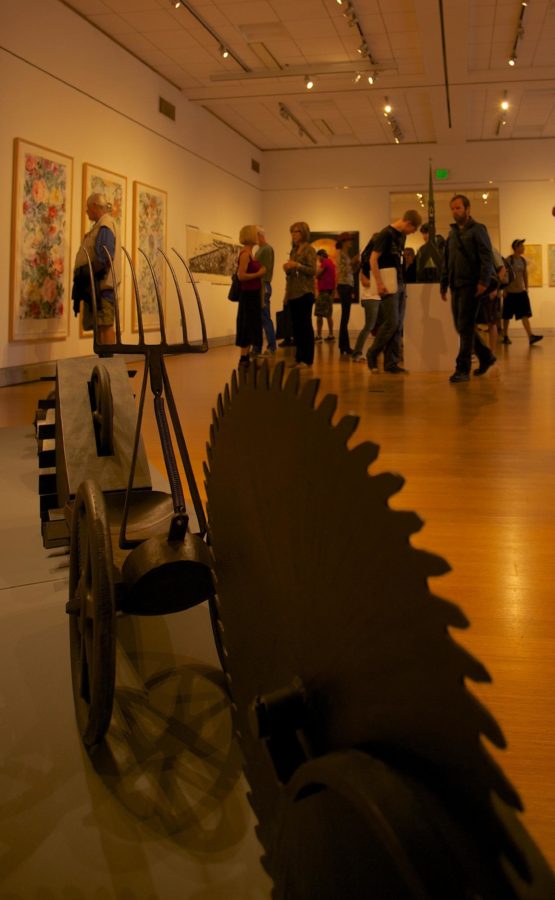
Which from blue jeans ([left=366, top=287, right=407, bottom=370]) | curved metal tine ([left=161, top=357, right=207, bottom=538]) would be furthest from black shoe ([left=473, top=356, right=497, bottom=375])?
curved metal tine ([left=161, top=357, right=207, bottom=538])

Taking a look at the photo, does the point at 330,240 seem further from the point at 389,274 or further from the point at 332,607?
the point at 332,607

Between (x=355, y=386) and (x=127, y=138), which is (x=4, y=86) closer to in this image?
(x=127, y=138)

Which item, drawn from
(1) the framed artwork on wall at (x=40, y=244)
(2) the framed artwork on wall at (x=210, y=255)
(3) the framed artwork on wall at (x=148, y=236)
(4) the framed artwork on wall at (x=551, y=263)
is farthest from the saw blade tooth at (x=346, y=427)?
(4) the framed artwork on wall at (x=551, y=263)

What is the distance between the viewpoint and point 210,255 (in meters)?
17.3

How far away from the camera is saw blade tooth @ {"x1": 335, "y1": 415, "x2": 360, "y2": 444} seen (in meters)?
0.79

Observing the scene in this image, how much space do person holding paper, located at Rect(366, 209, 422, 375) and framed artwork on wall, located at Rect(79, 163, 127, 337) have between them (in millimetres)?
3744

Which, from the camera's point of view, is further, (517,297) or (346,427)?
(517,297)

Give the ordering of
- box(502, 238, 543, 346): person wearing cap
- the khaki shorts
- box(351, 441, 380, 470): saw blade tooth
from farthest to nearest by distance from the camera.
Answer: box(502, 238, 543, 346): person wearing cap < the khaki shorts < box(351, 441, 380, 470): saw blade tooth

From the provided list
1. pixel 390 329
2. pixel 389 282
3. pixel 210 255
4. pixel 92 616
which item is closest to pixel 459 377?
pixel 390 329

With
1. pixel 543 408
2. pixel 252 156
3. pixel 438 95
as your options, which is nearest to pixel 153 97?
pixel 438 95

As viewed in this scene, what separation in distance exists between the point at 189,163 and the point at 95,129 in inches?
169

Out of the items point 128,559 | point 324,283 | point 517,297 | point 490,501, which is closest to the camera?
point 128,559

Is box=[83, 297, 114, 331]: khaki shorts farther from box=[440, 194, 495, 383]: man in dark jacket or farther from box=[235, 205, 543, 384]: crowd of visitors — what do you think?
box=[440, 194, 495, 383]: man in dark jacket

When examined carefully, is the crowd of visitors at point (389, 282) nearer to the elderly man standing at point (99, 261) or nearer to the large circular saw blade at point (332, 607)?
A: the elderly man standing at point (99, 261)
